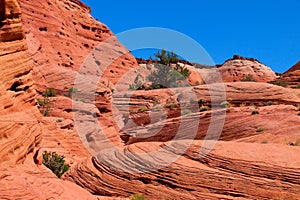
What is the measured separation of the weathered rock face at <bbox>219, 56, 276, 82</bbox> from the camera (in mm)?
72394

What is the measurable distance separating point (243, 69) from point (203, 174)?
64432mm

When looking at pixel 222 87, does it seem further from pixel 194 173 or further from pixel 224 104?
pixel 194 173

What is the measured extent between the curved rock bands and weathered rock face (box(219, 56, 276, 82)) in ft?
191

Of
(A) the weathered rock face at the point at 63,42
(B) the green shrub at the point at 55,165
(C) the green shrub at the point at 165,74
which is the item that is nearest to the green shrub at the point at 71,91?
(A) the weathered rock face at the point at 63,42

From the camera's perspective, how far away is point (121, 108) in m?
38.0

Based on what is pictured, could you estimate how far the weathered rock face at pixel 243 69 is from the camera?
7239 centimetres

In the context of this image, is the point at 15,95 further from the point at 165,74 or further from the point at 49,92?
the point at 165,74

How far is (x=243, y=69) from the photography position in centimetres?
7462

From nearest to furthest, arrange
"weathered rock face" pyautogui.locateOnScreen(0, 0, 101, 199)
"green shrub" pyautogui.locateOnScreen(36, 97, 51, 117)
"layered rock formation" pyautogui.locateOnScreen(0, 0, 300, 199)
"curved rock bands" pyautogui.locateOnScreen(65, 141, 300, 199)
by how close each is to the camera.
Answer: "weathered rock face" pyautogui.locateOnScreen(0, 0, 101, 199) < "layered rock formation" pyautogui.locateOnScreen(0, 0, 300, 199) < "curved rock bands" pyautogui.locateOnScreen(65, 141, 300, 199) < "green shrub" pyautogui.locateOnScreen(36, 97, 51, 117)

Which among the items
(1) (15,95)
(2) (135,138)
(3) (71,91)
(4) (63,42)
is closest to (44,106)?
(3) (71,91)

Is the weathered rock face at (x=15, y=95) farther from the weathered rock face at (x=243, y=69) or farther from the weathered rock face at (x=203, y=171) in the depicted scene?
the weathered rock face at (x=243, y=69)

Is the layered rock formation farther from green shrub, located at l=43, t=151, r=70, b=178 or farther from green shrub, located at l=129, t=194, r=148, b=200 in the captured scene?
green shrub, located at l=43, t=151, r=70, b=178

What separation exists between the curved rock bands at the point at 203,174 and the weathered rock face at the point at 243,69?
58156mm

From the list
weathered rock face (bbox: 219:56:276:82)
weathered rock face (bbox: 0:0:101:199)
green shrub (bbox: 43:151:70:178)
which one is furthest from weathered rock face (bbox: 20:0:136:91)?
weathered rock face (bbox: 0:0:101:199)
